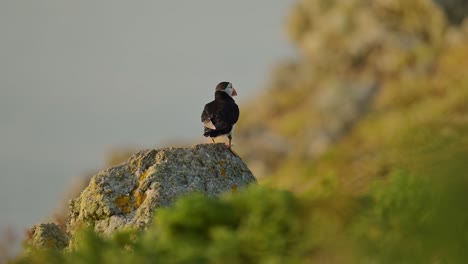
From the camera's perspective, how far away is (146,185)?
14297 millimetres

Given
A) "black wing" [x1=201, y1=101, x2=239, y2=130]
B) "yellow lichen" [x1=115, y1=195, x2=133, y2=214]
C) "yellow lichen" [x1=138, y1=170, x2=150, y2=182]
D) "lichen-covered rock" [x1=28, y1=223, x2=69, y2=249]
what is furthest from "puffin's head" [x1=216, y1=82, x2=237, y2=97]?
"lichen-covered rock" [x1=28, y1=223, x2=69, y2=249]

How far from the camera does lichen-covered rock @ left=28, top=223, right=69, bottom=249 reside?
555 inches

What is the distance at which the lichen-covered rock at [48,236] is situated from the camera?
1410cm

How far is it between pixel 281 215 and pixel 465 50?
231ft

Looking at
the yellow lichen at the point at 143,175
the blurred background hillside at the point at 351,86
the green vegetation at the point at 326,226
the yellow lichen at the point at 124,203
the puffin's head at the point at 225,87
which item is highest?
the blurred background hillside at the point at 351,86

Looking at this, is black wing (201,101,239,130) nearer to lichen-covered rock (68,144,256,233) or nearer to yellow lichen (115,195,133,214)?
lichen-covered rock (68,144,256,233)

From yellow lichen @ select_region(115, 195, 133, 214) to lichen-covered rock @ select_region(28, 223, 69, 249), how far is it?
0.82 m

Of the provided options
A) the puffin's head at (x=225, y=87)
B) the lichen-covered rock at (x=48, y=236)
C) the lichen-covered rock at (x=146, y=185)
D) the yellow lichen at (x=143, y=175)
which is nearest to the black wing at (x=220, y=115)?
the puffin's head at (x=225, y=87)

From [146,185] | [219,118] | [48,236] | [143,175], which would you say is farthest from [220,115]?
[48,236]

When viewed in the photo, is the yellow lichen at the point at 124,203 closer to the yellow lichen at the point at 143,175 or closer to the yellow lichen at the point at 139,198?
the yellow lichen at the point at 139,198

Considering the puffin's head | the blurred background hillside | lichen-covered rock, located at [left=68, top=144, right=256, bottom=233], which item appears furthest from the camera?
the blurred background hillside

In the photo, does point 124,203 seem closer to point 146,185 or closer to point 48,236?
point 146,185

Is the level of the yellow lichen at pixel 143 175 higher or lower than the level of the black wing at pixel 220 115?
lower

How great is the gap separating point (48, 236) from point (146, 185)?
1371 mm
